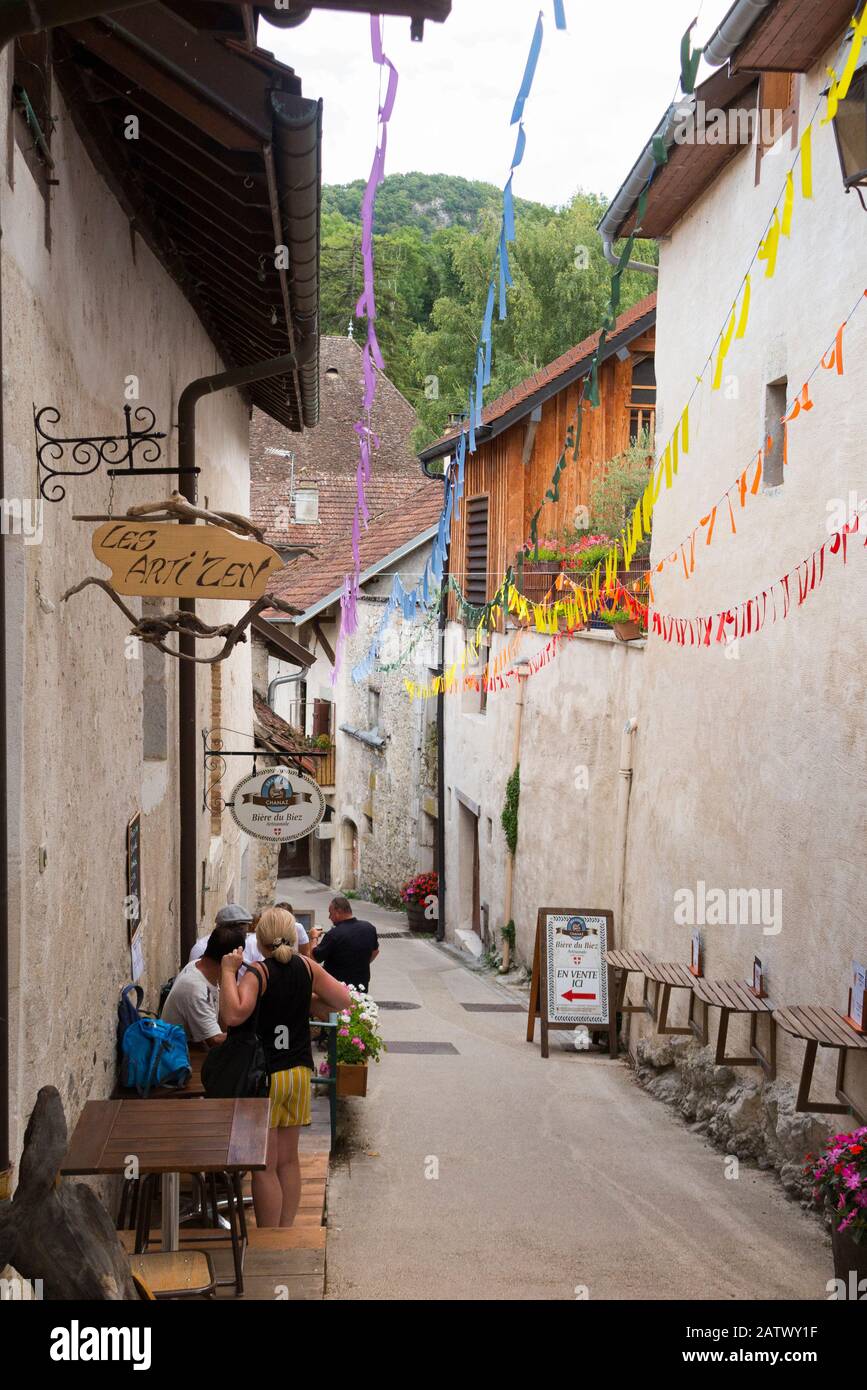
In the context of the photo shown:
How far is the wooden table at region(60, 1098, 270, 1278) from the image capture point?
402 centimetres

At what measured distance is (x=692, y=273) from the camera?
984 centimetres

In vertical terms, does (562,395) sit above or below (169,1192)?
above

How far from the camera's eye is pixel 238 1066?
541 centimetres

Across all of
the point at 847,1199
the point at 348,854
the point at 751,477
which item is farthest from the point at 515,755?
the point at 348,854

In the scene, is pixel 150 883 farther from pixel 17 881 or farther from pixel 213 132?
pixel 213 132

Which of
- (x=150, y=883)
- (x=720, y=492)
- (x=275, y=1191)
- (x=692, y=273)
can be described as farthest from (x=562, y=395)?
(x=275, y=1191)

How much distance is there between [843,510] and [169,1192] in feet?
14.3

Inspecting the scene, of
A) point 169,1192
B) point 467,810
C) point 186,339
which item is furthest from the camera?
point 467,810

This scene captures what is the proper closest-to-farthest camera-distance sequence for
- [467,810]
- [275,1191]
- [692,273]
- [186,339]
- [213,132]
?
[213,132]
[275,1191]
[186,339]
[692,273]
[467,810]

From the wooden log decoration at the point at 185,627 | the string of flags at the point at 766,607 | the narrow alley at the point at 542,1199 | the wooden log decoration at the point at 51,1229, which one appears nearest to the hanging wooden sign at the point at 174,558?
the wooden log decoration at the point at 185,627

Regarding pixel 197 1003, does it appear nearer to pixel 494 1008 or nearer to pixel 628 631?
pixel 628 631

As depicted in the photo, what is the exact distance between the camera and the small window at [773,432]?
7.95m

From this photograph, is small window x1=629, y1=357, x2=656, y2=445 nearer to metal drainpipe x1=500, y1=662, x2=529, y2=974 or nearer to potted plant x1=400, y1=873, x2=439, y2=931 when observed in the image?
metal drainpipe x1=500, y1=662, x2=529, y2=974

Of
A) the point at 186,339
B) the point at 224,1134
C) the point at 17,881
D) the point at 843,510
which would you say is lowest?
the point at 224,1134
